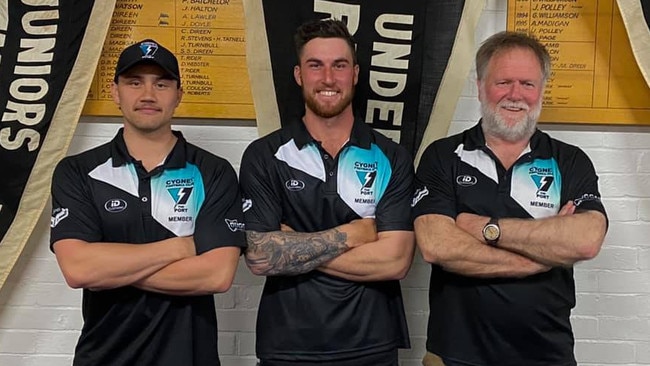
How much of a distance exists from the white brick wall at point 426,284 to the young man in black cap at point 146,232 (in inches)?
26.1

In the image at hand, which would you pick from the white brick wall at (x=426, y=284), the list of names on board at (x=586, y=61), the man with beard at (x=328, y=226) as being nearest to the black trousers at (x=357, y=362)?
the man with beard at (x=328, y=226)

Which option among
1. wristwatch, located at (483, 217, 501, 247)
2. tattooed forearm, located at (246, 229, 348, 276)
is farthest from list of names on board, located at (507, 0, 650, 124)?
tattooed forearm, located at (246, 229, 348, 276)

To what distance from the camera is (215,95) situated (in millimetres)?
2625

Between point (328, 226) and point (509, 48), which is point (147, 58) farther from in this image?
point (509, 48)

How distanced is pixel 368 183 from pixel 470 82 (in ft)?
2.63

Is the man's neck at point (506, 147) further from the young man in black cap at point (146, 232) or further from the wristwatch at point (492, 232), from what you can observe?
the young man in black cap at point (146, 232)


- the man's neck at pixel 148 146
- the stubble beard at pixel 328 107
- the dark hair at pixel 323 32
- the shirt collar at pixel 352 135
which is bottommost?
the man's neck at pixel 148 146

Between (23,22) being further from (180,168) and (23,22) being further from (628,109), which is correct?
(628,109)

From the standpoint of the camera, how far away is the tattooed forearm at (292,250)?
197cm

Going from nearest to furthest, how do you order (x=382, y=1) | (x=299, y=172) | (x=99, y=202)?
1. (x=99, y=202)
2. (x=299, y=172)
3. (x=382, y=1)

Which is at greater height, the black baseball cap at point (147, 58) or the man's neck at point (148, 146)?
the black baseball cap at point (147, 58)

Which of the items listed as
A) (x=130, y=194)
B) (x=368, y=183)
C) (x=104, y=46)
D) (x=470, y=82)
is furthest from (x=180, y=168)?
(x=470, y=82)

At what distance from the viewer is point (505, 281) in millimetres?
1967

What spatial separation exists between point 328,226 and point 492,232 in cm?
47
